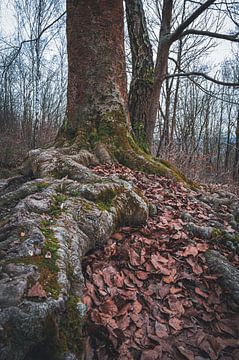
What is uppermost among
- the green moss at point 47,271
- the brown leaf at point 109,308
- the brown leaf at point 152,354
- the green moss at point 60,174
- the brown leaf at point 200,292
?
the green moss at point 60,174

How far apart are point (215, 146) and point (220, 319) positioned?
29292 millimetres

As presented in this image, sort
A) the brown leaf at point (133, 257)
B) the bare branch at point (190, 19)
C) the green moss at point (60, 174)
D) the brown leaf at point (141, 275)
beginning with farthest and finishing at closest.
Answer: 1. the bare branch at point (190, 19)
2. the green moss at point (60, 174)
3. the brown leaf at point (133, 257)
4. the brown leaf at point (141, 275)

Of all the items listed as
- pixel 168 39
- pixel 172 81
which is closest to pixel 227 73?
pixel 172 81

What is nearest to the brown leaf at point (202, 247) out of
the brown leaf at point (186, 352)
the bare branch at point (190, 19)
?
the brown leaf at point (186, 352)

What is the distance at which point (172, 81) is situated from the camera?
1570cm

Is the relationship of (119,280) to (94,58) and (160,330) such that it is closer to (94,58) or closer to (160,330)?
(160,330)

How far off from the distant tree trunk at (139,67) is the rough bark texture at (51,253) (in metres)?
3.08

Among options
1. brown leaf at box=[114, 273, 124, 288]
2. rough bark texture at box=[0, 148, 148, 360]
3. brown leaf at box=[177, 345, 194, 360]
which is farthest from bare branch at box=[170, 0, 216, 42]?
brown leaf at box=[177, 345, 194, 360]

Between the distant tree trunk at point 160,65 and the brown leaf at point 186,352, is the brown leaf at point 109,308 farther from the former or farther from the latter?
the distant tree trunk at point 160,65

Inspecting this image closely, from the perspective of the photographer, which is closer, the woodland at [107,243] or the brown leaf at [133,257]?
the woodland at [107,243]

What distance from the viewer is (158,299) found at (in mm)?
1913

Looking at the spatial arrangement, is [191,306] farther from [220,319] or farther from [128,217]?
[128,217]

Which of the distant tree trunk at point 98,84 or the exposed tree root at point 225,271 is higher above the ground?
the distant tree trunk at point 98,84

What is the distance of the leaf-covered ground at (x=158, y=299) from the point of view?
156 centimetres
